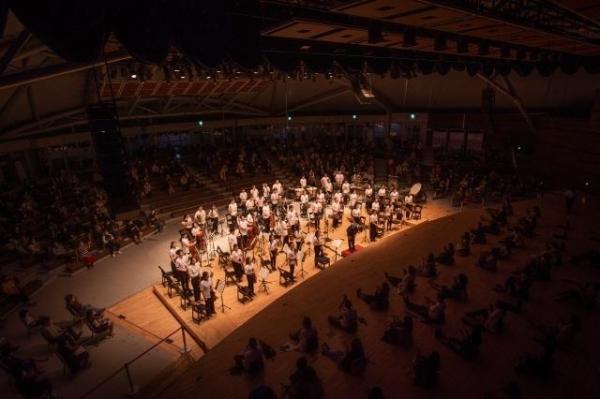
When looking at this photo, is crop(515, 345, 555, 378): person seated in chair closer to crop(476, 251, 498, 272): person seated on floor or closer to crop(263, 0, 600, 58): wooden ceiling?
crop(476, 251, 498, 272): person seated on floor

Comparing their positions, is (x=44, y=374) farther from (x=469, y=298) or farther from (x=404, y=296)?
(x=469, y=298)

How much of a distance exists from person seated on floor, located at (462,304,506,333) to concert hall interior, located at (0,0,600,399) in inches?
1.8

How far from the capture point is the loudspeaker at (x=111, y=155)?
→ 5418mm

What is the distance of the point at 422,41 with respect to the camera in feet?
23.0

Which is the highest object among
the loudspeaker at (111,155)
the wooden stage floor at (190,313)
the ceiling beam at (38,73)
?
the ceiling beam at (38,73)

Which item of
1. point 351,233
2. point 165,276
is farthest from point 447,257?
point 165,276

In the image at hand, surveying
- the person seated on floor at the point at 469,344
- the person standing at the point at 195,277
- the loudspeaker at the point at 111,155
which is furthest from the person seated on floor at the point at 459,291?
the loudspeaker at the point at 111,155

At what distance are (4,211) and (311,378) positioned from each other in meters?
12.7

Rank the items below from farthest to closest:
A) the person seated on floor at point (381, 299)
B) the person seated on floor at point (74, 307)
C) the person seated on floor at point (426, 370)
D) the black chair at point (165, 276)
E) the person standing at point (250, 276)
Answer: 1. the black chair at point (165, 276)
2. the person standing at point (250, 276)
3. the person seated on floor at point (74, 307)
4. the person seated on floor at point (381, 299)
5. the person seated on floor at point (426, 370)

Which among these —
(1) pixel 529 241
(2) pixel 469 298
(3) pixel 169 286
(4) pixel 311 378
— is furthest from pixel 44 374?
(1) pixel 529 241

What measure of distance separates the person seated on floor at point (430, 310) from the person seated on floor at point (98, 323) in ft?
21.6

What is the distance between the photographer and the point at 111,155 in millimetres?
5523

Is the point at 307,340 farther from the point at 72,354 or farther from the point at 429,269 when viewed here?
the point at 72,354

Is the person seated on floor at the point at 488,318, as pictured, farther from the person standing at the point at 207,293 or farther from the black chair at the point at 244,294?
the person standing at the point at 207,293
